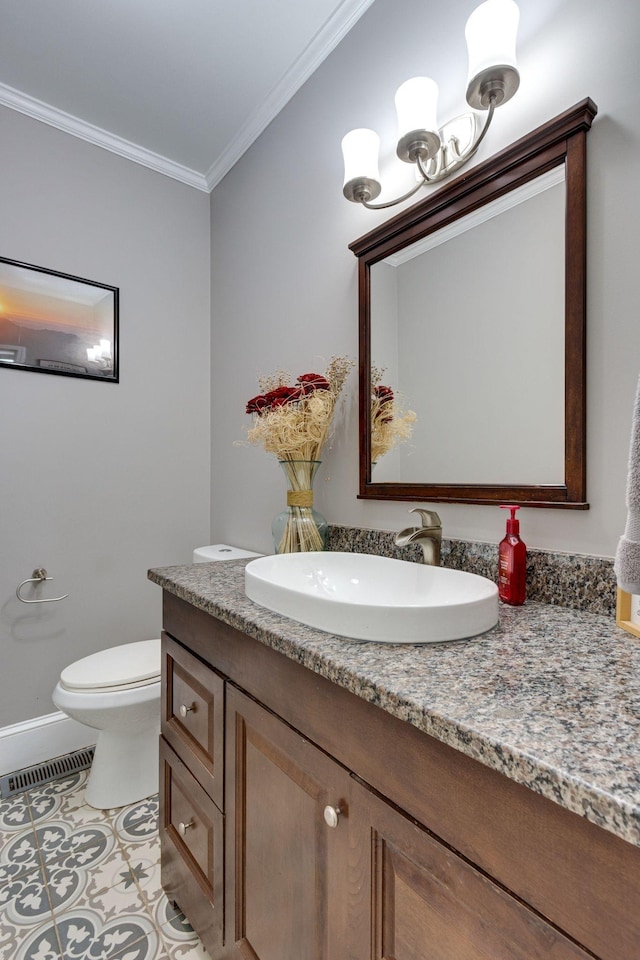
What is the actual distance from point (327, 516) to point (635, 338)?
1.01m

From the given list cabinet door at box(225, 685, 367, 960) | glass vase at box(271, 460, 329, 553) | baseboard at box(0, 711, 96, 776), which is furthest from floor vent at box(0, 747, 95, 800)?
glass vase at box(271, 460, 329, 553)

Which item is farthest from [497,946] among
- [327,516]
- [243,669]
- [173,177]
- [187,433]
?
[173,177]

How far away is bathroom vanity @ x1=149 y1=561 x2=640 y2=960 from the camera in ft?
1.41

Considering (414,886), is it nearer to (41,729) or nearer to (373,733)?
(373,733)

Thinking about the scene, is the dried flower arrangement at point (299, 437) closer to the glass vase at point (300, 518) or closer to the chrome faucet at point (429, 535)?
the glass vase at point (300, 518)

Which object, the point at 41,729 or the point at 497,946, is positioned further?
the point at 41,729

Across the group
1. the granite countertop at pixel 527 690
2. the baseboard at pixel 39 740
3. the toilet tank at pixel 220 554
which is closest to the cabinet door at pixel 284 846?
the granite countertop at pixel 527 690

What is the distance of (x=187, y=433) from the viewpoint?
92.0 inches

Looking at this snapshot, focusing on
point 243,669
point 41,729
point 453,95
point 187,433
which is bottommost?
point 41,729

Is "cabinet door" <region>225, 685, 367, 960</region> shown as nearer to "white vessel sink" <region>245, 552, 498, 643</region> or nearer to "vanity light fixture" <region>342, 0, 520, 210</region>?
"white vessel sink" <region>245, 552, 498, 643</region>

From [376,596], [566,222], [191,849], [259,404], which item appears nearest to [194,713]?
[191,849]

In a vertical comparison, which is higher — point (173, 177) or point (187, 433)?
point (173, 177)

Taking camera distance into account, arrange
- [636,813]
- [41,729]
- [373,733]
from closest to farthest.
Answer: [636,813], [373,733], [41,729]

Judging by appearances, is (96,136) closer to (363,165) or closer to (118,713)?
(363,165)
